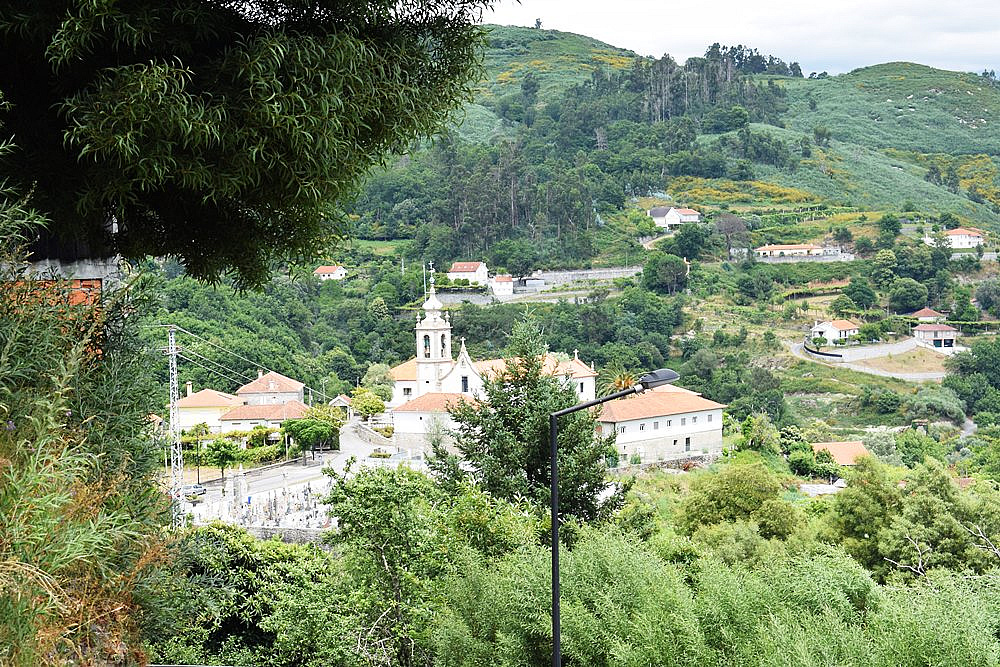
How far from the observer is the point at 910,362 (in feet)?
214

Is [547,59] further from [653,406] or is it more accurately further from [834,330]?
[653,406]

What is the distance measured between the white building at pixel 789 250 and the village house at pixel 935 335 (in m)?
13.2

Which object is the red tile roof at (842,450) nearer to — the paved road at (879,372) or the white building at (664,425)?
the white building at (664,425)

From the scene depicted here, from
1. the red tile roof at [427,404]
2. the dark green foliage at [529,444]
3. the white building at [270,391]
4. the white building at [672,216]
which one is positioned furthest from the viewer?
the white building at [672,216]

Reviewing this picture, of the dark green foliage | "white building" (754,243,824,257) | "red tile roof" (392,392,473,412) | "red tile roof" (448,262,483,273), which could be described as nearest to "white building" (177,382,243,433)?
"red tile roof" (392,392,473,412)

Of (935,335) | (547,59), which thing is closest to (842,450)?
(935,335)

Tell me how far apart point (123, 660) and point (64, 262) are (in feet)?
6.60

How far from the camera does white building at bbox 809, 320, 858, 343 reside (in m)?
67.2

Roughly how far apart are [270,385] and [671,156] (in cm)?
6241

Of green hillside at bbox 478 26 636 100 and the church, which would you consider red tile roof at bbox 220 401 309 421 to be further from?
green hillside at bbox 478 26 636 100

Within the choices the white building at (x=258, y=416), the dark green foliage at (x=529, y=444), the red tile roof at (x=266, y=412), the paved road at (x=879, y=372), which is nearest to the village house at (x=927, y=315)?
the paved road at (x=879, y=372)

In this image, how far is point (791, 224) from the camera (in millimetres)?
86125

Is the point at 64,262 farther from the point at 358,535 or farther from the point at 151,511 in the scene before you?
the point at 358,535

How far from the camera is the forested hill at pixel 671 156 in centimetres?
8300
